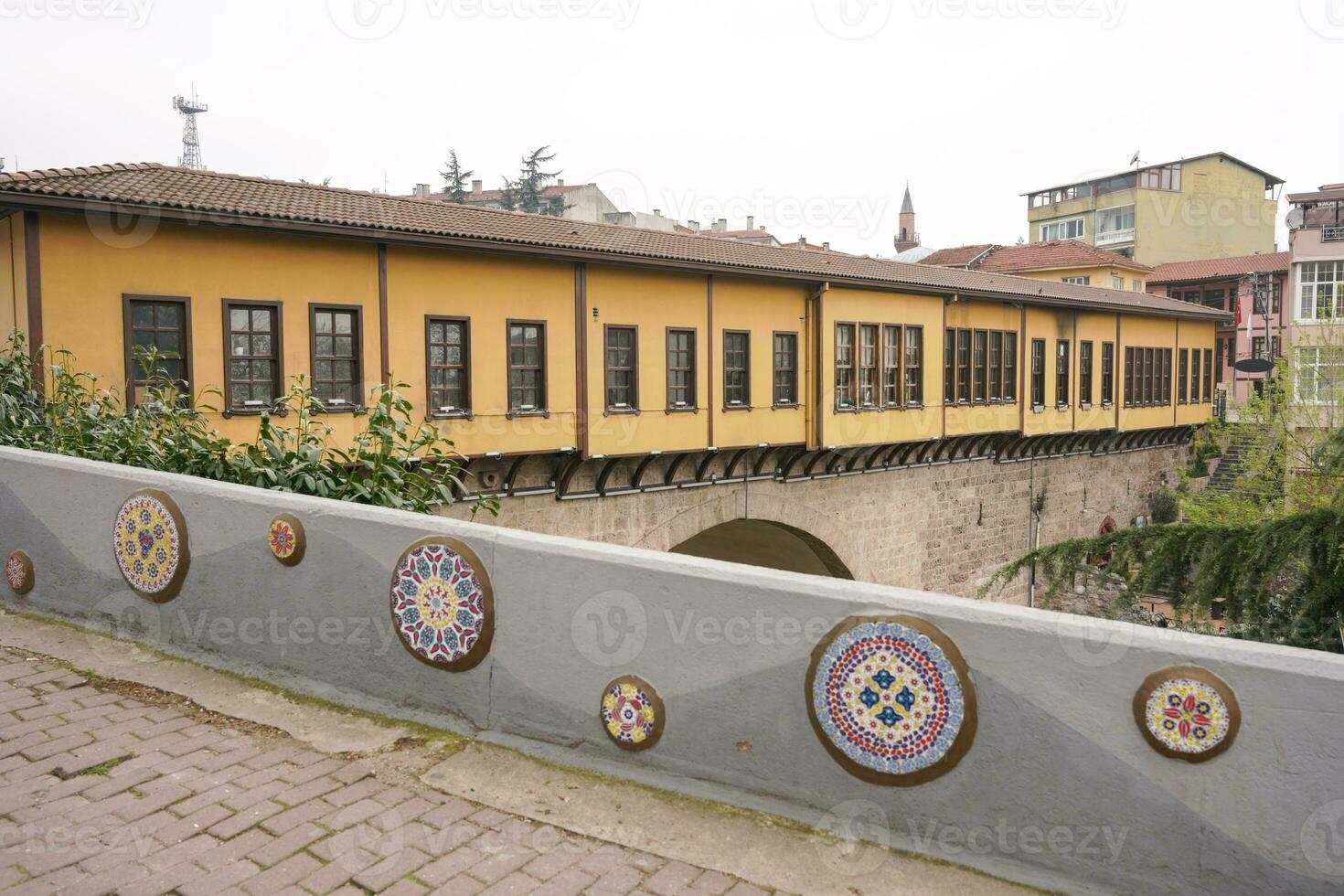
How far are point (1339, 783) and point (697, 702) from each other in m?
1.82

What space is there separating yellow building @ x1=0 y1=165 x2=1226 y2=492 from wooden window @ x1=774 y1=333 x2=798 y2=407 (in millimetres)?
49

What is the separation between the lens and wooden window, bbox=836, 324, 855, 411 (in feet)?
58.1

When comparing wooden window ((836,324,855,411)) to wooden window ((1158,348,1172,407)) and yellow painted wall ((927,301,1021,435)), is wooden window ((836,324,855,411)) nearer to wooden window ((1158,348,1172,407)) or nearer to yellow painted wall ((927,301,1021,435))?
yellow painted wall ((927,301,1021,435))

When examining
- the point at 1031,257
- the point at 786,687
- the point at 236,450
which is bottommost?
the point at 786,687

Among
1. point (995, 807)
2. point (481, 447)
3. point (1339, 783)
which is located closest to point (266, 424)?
point (995, 807)

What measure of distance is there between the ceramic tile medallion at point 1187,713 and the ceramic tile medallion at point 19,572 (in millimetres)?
5405

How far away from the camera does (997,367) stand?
72.6 ft

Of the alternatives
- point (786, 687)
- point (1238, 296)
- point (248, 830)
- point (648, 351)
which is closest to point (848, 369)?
point (648, 351)

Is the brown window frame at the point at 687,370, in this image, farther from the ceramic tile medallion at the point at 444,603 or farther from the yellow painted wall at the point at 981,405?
the ceramic tile medallion at the point at 444,603

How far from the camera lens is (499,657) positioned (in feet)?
12.6

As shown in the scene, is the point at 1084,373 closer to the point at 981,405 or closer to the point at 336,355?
the point at 981,405

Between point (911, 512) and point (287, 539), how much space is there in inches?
705

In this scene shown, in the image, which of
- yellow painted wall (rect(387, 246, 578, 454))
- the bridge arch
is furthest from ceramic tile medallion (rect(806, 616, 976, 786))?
the bridge arch

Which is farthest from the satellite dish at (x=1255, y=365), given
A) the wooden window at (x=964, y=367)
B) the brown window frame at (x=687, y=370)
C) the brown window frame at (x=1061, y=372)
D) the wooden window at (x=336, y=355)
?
the wooden window at (x=336, y=355)
